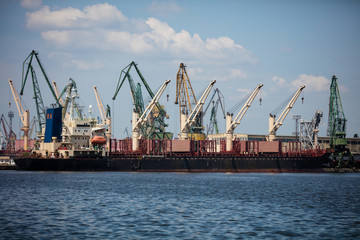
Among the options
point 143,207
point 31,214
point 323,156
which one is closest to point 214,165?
point 323,156

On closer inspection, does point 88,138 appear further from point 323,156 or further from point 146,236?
point 146,236

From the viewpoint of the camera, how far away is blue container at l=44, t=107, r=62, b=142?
106688mm

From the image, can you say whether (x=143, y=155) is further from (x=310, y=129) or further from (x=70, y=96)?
(x=310, y=129)

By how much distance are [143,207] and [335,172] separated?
309ft

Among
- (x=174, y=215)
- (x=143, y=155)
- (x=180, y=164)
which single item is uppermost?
(x=143, y=155)

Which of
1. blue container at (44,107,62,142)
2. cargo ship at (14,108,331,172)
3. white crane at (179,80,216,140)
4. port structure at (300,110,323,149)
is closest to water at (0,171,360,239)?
cargo ship at (14,108,331,172)

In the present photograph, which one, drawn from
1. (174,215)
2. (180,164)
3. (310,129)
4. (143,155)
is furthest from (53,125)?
(310,129)

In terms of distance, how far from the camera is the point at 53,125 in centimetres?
10688

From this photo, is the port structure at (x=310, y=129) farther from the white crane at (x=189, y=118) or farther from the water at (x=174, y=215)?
the water at (x=174, y=215)

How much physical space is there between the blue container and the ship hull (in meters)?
8.54

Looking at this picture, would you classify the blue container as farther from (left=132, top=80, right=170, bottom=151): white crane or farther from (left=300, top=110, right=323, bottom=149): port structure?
(left=300, top=110, right=323, bottom=149): port structure

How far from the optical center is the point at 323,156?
118750 mm

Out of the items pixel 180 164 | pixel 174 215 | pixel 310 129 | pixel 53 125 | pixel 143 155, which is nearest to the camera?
pixel 174 215

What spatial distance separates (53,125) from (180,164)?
97.3ft
